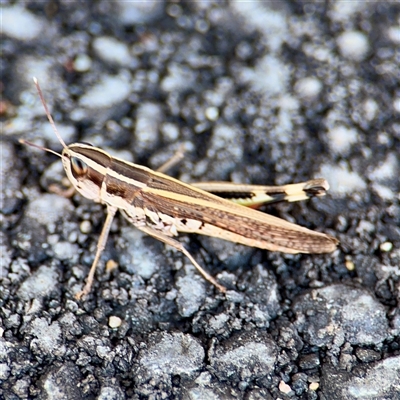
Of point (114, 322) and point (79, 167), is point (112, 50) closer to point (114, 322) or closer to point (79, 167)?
point (79, 167)

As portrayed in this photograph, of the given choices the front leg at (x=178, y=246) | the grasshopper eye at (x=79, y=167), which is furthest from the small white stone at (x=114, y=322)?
the grasshopper eye at (x=79, y=167)

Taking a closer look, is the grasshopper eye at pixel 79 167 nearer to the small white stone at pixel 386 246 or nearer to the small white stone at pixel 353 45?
the small white stone at pixel 386 246

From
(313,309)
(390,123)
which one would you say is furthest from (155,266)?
(390,123)

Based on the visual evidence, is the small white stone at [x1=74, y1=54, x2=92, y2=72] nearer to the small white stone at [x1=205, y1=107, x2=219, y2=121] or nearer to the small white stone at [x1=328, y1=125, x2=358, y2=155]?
the small white stone at [x1=205, y1=107, x2=219, y2=121]

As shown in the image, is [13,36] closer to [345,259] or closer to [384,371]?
[345,259]

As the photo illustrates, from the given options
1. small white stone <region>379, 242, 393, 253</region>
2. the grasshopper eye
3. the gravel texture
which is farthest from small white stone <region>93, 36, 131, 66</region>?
small white stone <region>379, 242, 393, 253</region>

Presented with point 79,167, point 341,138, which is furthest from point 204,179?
point 341,138

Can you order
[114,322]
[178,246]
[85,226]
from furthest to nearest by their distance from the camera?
[85,226] < [178,246] < [114,322]

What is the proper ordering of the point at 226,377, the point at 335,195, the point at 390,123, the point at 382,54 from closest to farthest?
the point at 226,377
the point at 335,195
the point at 390,123
the point at 382,54
